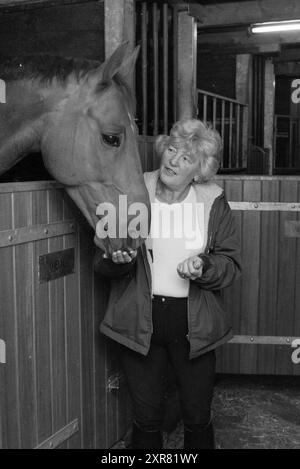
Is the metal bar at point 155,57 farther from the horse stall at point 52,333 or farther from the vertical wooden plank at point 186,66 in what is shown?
the horse stall at point 52,333

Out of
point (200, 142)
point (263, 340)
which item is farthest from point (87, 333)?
point (263, 340)

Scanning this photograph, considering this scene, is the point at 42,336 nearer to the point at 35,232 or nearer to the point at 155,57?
the point at 35,232

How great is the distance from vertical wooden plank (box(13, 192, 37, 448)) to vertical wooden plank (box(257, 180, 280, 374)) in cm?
167

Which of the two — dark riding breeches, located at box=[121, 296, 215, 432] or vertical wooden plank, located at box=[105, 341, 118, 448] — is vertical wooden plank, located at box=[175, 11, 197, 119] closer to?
vertical wooden plank, located at box=[105, 341, 118, 448]

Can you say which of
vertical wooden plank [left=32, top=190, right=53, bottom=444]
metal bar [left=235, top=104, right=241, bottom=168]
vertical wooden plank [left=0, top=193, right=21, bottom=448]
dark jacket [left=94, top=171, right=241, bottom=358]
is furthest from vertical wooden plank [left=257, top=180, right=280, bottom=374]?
metal bar [left=235, top=104, right=241, bottom=168]

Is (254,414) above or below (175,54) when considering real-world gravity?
below

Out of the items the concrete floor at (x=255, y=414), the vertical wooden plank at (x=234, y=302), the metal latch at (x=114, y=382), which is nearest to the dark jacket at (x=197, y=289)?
the metal latch at (x=114, y=382)

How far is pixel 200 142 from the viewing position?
83.4 inches

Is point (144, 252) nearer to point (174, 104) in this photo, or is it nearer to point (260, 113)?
point (174, 104)

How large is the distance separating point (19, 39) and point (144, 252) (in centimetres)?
180

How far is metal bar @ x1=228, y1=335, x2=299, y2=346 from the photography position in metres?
3.26

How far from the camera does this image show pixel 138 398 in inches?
84.4

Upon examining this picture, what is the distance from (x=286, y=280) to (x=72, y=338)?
5.01ft

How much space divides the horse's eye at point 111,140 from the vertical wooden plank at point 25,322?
40 centimetres
